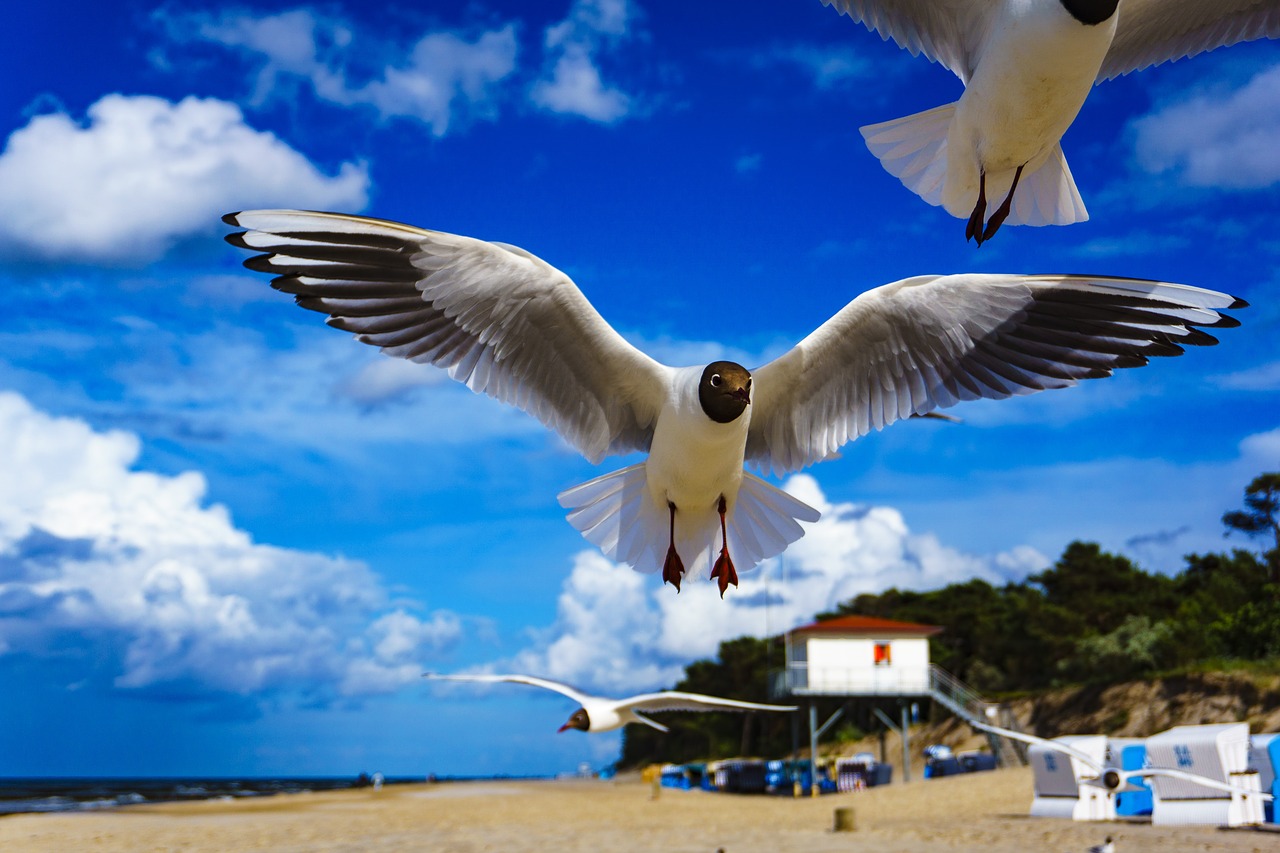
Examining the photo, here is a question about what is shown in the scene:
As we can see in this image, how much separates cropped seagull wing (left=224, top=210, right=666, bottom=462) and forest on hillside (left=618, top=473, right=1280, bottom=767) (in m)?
26.8

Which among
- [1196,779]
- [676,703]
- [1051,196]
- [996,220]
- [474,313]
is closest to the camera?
[996,220]

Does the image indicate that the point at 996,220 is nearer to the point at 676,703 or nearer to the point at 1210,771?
the point at 676,703

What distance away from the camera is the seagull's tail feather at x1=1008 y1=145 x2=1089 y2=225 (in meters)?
4.85

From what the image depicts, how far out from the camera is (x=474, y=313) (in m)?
5.09

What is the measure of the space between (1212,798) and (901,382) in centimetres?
1315

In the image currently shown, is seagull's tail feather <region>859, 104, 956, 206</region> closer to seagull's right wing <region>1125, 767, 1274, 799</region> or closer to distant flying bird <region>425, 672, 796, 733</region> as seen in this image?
distant flying bird <region>425, 672, 796, 733</region>

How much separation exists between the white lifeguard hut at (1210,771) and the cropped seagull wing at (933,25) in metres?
12.4

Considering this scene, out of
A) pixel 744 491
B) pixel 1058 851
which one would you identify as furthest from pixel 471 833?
pixel 744 491

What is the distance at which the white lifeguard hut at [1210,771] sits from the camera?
1498cm

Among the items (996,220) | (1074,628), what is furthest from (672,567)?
(1074,628)

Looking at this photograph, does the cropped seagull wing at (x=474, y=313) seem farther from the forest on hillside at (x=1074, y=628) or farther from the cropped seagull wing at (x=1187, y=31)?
the forest on hillside at (x=1074, y=628)

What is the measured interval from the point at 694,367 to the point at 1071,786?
15582mm

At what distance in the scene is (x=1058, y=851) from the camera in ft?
47.9

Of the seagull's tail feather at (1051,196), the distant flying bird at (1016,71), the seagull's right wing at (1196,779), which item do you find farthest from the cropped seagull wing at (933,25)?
the seagull's right wing at (1196,779)
